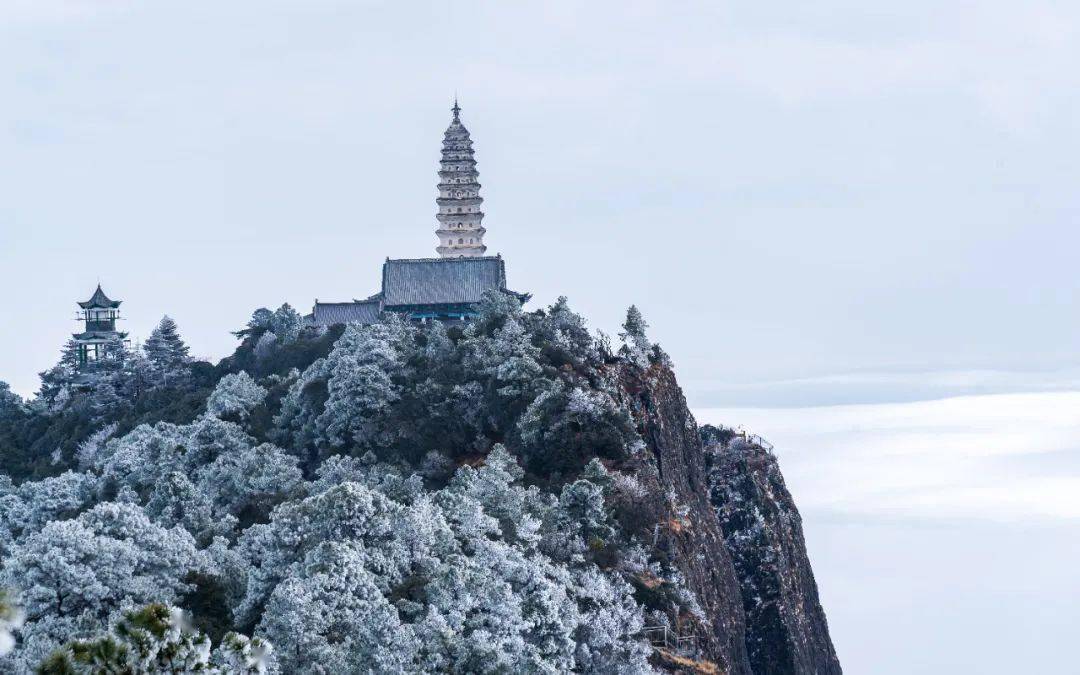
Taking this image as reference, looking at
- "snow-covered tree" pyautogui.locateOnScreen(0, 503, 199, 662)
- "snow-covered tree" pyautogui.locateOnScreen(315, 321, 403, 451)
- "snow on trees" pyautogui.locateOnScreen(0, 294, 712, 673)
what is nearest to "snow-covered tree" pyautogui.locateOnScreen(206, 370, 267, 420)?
"snow on trees" pyautogui.locateOnScreen(0, 294, 712, 673)

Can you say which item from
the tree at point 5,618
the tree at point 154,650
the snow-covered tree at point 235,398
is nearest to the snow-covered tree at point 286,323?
the snow-covered tree at point 235,398

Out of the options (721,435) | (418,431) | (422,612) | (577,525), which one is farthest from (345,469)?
(721,435)

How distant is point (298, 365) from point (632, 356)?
32.4 metres

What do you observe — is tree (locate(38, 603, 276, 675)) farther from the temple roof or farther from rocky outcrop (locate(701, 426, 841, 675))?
the temple roof

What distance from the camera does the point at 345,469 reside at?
115m

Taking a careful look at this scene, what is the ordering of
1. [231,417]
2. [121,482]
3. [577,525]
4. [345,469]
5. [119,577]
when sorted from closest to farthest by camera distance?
[119,577]
[577,525]
[345,469]
[121,482]
[231,417]

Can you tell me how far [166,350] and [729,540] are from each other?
49.9m

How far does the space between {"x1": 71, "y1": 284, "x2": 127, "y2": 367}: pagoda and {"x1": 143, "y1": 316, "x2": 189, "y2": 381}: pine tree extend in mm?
7704

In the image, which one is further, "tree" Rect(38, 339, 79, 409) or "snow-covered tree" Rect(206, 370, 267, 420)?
"tree" Rect(38, 339, 79, 409)

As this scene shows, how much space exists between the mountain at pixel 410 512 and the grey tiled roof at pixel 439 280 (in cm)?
718

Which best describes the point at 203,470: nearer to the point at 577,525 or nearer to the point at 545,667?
the point at 577,525

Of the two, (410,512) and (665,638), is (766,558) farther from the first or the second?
(410,512)

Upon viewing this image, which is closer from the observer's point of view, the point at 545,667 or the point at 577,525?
the point at 545,667

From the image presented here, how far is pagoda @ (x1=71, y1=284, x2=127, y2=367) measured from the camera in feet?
563
